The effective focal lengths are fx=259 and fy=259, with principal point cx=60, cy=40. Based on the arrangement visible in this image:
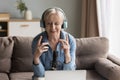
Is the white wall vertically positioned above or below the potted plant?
below

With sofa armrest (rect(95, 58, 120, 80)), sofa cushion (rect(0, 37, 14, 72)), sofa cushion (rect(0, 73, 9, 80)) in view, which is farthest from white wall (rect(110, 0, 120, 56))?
sofa cushion (rect(0, 73, 9, 80))

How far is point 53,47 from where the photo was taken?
2064 millimetres

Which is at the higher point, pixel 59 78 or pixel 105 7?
pixel 105 7

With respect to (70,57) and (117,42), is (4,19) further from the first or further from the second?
(70,57)

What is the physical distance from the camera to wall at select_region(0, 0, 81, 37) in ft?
15.4

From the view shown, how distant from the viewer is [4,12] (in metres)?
4.67

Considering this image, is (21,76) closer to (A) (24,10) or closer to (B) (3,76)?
(B) (3,76)

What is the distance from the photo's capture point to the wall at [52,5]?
4695 millimetres

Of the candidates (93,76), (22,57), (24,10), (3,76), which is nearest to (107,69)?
(93,76)

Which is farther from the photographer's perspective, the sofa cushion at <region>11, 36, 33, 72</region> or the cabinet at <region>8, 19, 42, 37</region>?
the cabinet at <region>8, 19, 42, 37</region>

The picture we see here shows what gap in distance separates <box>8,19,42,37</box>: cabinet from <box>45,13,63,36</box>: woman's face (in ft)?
8.03

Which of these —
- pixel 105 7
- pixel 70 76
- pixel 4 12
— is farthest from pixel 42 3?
pixel 70 76

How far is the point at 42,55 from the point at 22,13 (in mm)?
2762

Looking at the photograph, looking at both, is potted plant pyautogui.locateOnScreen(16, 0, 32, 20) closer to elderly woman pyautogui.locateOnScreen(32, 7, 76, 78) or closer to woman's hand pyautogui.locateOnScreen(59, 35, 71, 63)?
elderly woman pyautogui.locateOnScreen(32, 7, 76, 78)
